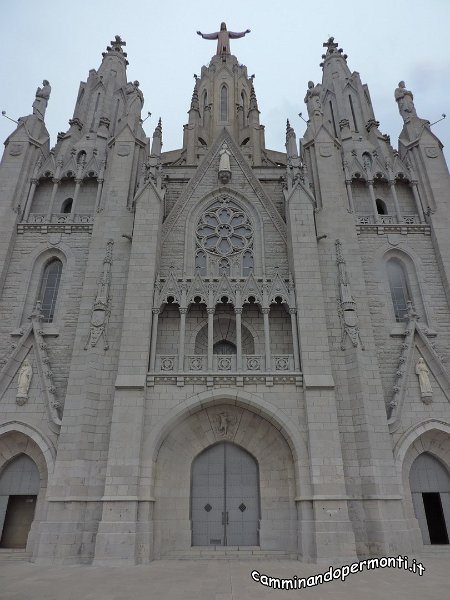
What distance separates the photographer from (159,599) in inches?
323

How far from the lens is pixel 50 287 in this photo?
19422 millimetres

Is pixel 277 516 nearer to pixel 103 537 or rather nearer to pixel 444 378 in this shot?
pixel 103 537

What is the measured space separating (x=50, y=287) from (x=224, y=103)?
18607 millimetres

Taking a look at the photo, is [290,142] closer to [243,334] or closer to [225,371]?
[243,334]

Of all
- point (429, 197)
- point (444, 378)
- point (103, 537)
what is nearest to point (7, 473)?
point (103, 537)

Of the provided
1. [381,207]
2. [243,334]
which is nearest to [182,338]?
[243,334]

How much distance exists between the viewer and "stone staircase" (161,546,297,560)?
1361 centimetres

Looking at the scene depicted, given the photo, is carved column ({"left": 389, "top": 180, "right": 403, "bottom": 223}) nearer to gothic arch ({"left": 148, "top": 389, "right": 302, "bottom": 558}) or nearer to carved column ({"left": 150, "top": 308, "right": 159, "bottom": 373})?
gothic arch ({"left": 148, "top": 389, "right": 302, "bottom": 558})

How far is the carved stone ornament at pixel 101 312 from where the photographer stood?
16.2 m

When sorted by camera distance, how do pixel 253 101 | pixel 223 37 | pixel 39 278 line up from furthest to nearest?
pixel 223 37 < pixel 253 101 < pixel 39 278

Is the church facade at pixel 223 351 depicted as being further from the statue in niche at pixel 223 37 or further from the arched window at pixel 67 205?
the statue in niche at pixel 223 37

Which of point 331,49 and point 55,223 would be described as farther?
point 331,49

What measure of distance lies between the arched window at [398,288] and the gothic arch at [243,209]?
20.9 feet

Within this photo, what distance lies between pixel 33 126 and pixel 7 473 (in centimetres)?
1832
